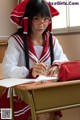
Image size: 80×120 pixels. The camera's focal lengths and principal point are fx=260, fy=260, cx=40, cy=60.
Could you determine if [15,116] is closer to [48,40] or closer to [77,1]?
[48,40]

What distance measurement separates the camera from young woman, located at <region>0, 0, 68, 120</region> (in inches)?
62.3

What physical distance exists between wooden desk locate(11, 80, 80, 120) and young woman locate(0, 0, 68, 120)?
1.05 feet

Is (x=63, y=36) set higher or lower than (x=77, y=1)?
lower

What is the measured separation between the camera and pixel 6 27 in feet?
9.83

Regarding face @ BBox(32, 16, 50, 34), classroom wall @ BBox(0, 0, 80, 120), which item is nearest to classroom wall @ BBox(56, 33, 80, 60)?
classroom wall @ BBox(0, 0, 80, 120)

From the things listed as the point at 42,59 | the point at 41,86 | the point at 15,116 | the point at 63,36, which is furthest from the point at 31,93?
the point at 63,36

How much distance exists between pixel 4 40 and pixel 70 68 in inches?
67.3

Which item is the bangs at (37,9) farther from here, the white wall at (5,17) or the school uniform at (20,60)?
the white wall at (5,17)

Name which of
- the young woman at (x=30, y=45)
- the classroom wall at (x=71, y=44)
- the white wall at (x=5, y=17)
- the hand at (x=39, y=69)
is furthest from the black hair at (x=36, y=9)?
the white wall at (x=5, y=17)

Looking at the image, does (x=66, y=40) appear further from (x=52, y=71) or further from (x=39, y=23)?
(x=52, y=71)

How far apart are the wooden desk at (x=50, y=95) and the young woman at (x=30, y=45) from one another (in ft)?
Answer: 1.05

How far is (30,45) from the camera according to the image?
1701mm

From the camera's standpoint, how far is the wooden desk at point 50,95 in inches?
45.8

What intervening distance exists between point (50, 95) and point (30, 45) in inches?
22.3
